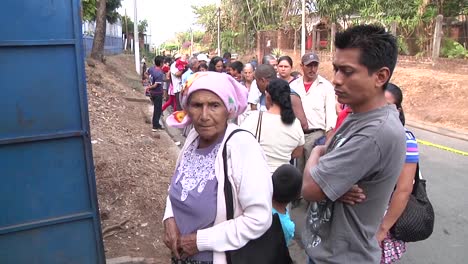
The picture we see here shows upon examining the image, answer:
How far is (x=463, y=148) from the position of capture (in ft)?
27.6

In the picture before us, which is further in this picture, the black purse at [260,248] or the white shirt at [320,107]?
the white shirt at [320,107]

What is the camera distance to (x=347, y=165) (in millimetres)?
1585

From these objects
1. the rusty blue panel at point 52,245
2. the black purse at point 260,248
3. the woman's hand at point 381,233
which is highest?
the black purse at point 260,248

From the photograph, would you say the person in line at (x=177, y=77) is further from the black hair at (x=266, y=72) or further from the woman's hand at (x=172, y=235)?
the woman's hand at (x=172, y=235)

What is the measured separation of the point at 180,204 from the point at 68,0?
1543mm

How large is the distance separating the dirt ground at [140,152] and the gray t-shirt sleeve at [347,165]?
2.44 metres

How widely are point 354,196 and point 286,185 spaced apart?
2.44ft

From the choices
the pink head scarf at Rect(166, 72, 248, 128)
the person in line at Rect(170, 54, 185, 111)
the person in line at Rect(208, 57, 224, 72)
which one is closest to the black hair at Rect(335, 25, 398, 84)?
the pink head scarf at Rect(166, 72, 248, 128)

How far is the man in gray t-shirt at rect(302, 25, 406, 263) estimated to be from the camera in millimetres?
1583

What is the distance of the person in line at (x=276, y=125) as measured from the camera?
3.46 m

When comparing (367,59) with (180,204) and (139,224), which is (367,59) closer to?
(180,204)

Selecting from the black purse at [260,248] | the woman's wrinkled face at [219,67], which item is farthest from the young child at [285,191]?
the woman's wrinkled face at [219,67]

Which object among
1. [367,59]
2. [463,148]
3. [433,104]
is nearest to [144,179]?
[367,59]

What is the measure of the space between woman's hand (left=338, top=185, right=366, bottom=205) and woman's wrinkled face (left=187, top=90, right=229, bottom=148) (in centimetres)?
62
